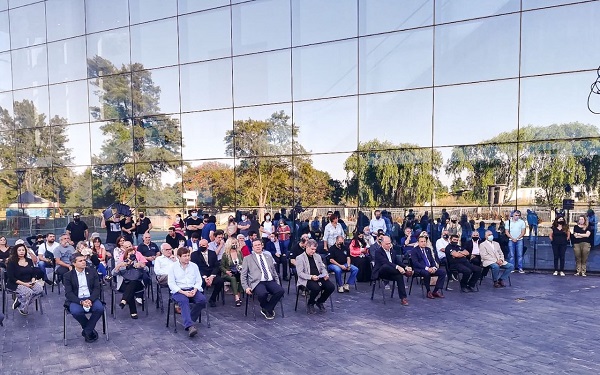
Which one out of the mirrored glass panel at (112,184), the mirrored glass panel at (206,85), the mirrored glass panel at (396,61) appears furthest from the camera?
the mirrored glass panel at (112,184)

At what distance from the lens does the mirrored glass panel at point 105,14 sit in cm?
1841

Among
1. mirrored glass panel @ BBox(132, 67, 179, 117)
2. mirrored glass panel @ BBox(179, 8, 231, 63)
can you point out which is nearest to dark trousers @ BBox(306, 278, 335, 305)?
mirrored glass panel @ BBox(179, 8, 231, 63)

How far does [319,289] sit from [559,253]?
765cm


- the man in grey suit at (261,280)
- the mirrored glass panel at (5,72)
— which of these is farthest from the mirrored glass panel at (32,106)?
the man in grey suit at (261,280)

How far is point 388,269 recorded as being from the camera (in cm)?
860

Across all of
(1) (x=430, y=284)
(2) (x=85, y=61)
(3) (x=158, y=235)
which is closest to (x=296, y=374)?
(1) (x=430, y=284)

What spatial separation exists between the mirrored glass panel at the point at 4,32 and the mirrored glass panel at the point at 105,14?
5220 mm

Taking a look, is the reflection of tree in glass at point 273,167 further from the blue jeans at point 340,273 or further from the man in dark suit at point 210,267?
the man in dark suit at point 210,267

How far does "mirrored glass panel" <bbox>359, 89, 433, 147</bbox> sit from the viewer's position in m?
13.9

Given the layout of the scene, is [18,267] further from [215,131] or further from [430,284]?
[215,131]

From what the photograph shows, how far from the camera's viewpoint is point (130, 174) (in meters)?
18.9

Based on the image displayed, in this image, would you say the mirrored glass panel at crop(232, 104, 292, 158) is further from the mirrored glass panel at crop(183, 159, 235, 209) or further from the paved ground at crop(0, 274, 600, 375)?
the paved ground at crop(0, 274, 600, 375)

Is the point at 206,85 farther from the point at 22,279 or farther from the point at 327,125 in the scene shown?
the point at 22,279

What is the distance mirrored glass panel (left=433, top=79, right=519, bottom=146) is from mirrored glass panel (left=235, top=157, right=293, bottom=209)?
5.70 metres
